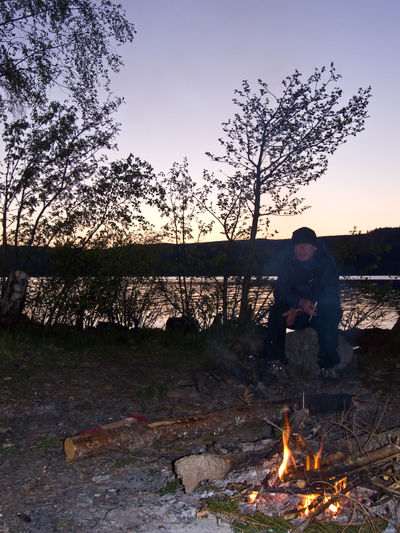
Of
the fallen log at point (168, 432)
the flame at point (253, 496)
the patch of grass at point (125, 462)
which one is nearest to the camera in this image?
the flame at point (253, 496)

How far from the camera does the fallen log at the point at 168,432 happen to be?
3.56 m

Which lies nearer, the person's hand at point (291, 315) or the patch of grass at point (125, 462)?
the patch of grass at point (125, 462)

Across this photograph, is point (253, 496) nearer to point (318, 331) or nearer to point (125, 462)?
point (125, 462)

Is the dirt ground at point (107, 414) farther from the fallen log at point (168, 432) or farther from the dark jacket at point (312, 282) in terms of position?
the dark jacket at point (312, 282)

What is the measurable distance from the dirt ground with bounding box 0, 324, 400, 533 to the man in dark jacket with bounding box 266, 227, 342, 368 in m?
0.53

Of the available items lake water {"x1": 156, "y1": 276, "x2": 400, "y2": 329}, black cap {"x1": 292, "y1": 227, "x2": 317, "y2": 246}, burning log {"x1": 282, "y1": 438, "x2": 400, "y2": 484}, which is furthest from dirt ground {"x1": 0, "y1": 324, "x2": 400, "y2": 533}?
black cap {"x1": 292, "y1": 227, "x2": 317, "y2": 246}

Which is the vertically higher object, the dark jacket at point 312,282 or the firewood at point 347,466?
the dark jacket at point 312,282

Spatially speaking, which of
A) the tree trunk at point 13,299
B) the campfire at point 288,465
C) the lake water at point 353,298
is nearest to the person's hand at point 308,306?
the lake water at point 353,298

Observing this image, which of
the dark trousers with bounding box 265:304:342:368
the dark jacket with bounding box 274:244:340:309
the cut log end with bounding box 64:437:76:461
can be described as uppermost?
the dark jacket with bounding box 274:244:340:309

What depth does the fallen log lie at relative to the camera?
3.56m

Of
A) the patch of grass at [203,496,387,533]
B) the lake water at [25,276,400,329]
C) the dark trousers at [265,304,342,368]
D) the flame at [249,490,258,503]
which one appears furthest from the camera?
the lake water at [25,276,400,329]

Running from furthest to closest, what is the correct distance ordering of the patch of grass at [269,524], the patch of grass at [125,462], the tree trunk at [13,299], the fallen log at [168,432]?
the tree trunk at [13,299] → the fallen log at [168,432] → the patch of grass at [125,462] → the patch of grass at [269,524]

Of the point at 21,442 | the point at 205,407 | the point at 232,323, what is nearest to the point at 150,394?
the point at 205,407

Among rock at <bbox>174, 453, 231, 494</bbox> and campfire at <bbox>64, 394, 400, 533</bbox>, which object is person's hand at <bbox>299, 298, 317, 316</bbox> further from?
rock at <bbox>174, 453, 231, 494</bbox>
